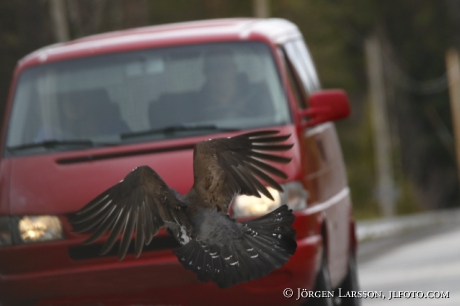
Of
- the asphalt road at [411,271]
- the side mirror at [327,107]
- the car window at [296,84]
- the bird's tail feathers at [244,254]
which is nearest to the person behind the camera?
the bird's tail feathers at [244,254]

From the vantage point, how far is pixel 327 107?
24.8ft

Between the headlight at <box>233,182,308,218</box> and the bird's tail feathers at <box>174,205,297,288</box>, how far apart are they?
806mm

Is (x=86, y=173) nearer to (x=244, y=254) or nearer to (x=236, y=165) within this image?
(x=236, y=165)

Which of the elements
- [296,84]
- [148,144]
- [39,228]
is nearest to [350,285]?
[296,84]

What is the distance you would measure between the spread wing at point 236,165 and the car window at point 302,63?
58.1 inches

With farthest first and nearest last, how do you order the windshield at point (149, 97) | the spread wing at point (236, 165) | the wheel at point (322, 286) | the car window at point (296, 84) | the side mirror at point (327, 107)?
1. the car window at point (296, 84)
2. the side mirror at point (327, 107)
3. the windshield at point (149, 97)
4. the wheel at point (322, 286)
5. the spread wing at point (236, 165)

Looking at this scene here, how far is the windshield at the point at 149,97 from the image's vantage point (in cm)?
721

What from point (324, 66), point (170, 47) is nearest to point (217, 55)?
point (170, 47)

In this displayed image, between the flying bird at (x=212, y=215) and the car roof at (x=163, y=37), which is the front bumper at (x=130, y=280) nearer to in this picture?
the flying bird at (x=212, y=215)

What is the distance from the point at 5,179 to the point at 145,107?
2.91ft

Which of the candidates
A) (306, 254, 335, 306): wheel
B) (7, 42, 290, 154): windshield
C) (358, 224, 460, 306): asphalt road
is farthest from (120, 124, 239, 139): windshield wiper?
(358, 224, 460, 306): asphalt road

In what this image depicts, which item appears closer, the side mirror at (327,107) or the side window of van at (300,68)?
the side mirror at (327,107)

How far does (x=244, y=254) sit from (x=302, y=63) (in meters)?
3.35

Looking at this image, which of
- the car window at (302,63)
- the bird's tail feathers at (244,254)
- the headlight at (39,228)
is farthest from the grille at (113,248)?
the car window at (302,63)
